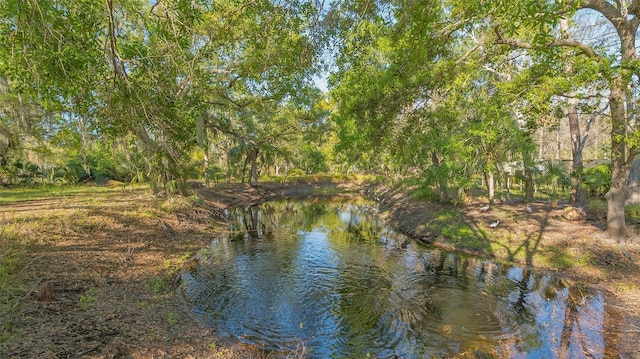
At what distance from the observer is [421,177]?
19.4 m

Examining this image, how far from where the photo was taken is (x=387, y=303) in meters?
8.52

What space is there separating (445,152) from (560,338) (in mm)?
10072

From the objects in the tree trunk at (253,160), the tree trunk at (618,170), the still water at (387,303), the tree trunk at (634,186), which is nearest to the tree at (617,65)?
the tree trunk at (618,170)

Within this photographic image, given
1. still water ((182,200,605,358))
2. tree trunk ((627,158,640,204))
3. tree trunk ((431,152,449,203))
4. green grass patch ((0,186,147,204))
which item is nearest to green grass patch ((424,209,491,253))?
still water ((182,200,605,358))

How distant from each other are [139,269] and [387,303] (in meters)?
6.96

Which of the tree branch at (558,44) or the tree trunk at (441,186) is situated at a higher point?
the tree branch at (558,44)

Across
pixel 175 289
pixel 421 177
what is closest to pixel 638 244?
pixel 421 177

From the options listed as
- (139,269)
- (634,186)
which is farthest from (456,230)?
(139,269)

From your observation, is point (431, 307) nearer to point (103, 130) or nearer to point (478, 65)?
point (478, 65)

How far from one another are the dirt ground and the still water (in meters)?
0.60

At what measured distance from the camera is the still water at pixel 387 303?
654 centimetres

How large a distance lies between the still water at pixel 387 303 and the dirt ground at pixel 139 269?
0.60 metres

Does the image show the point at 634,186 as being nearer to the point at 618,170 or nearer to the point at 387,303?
the point at 618,170

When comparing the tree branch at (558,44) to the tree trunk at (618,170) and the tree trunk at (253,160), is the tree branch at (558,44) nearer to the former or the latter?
the tree trunk at (618,170)
